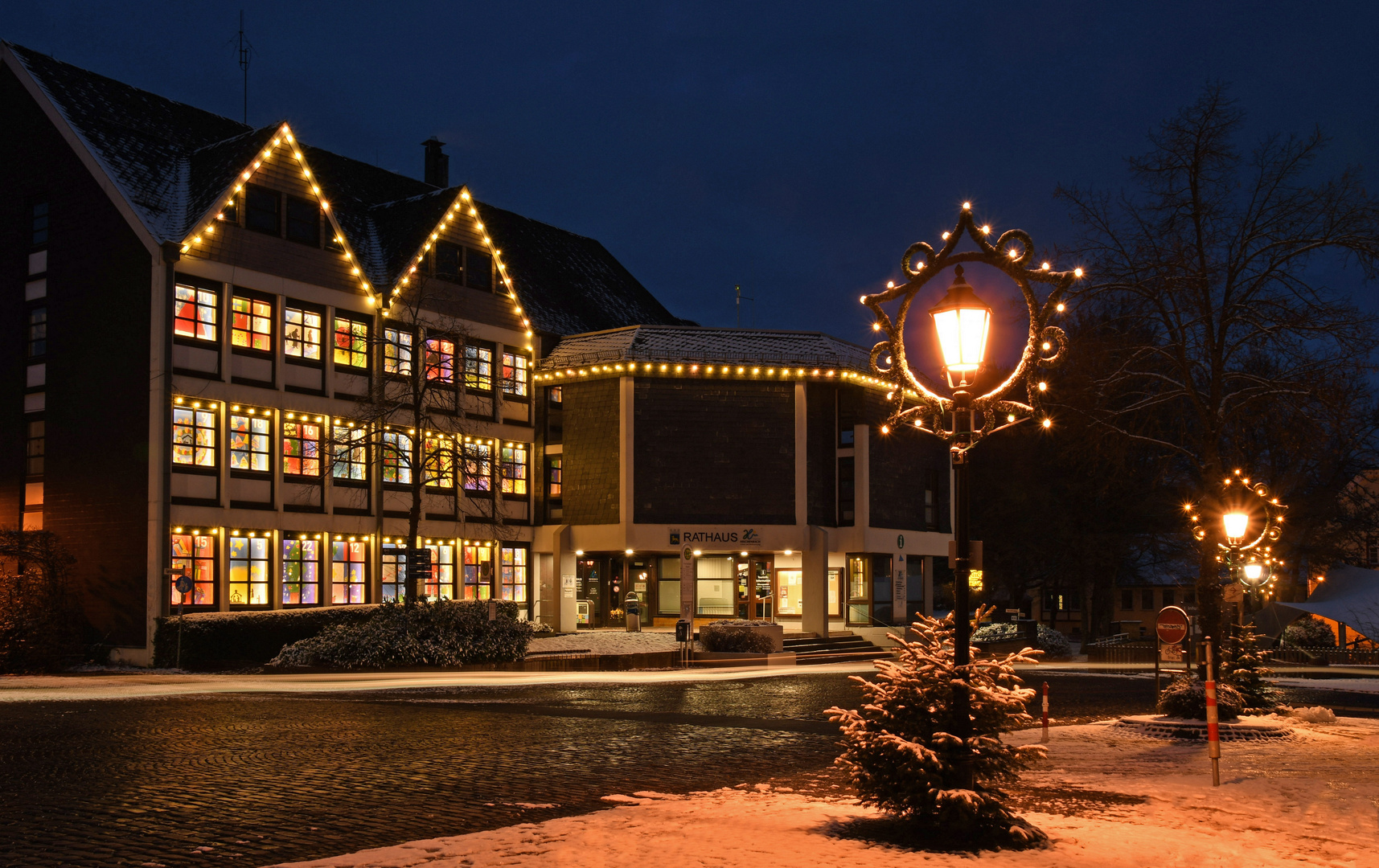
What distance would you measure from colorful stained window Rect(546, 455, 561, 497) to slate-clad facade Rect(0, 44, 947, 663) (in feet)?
0.27

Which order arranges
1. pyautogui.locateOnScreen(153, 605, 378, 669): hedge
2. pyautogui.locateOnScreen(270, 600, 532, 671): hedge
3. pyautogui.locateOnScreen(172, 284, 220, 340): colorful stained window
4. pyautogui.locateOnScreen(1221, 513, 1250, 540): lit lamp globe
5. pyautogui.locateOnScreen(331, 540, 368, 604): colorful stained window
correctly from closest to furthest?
pyautogui.locateOnScreen(1221, 513, 1250, 540): lit lamp globe < pyautogui.locateOnScreen(270, 600, 532, 671): hedge < pyautogui.locateOnScreen(153, 605, 378, 669): hedge < pyautogui.locateOnScreen(172, 284, 220, 340): colorful stained window < pyautogui.locateOnScreen(331, 540, 368, 604): colorful stained window

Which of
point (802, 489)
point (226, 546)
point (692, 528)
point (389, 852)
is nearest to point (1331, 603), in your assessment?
point (802, 489)

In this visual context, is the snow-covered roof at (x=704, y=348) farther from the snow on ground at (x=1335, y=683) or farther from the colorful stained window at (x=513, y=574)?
the snow on ground at (x=1335, y=683)

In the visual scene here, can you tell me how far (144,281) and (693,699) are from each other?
18885 millimetres

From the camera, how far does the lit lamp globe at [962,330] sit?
978cm

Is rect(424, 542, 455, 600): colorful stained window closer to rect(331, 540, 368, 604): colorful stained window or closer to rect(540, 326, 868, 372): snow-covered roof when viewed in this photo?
rect(331, 540, 368, 604): colorful stained window

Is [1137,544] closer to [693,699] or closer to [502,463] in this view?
[502,463]

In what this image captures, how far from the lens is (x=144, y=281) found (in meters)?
31.7

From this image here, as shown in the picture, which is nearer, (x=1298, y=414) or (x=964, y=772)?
(x=964, y=772)

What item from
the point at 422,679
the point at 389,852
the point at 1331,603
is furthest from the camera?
the point at 1331,603

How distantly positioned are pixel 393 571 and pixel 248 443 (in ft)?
20.4

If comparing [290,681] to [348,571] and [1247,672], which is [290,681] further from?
[1247,672]

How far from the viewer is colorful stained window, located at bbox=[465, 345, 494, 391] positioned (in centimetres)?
4028

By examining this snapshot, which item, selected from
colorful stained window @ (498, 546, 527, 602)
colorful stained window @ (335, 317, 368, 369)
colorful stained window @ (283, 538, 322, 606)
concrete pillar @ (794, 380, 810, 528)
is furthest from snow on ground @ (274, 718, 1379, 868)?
colorful stained window @ (498, 546, 527, 602)
